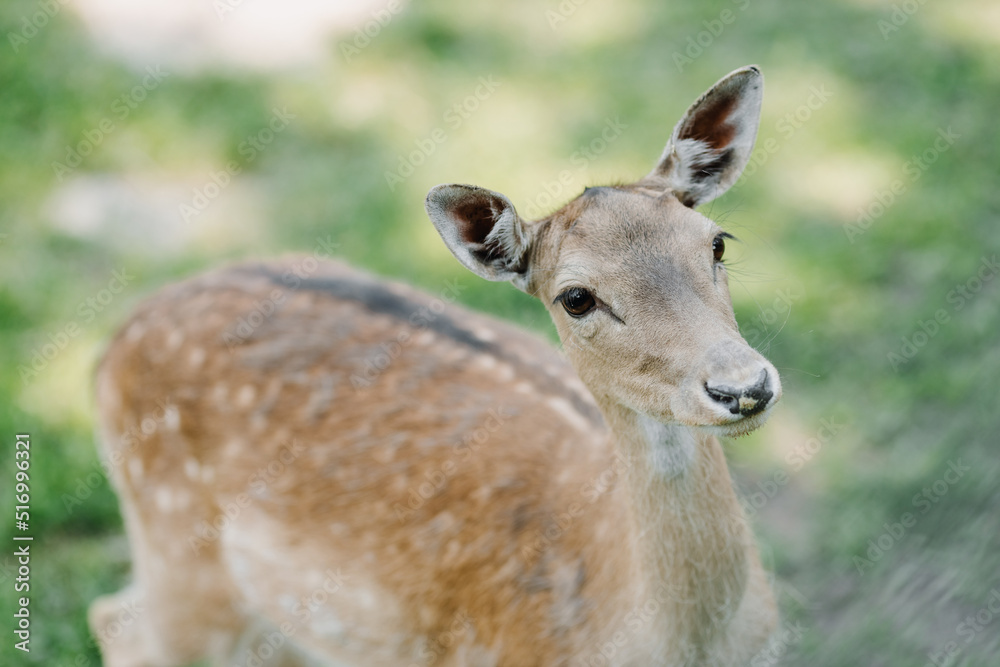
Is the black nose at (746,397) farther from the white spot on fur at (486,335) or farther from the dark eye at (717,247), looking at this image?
the white spot on fur at (486,335)

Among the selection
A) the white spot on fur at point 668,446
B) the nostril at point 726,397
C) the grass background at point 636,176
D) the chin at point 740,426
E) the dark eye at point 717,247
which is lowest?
the grass background at point 636,176

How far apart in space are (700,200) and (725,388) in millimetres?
930

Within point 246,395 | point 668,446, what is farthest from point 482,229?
point 246,395

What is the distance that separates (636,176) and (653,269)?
3.44 m

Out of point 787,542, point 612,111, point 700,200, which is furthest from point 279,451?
point 612,111

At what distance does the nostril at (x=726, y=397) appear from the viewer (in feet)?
7.78

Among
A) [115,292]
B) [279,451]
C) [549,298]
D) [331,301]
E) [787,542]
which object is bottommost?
[787,542]

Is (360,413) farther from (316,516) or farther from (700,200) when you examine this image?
(700,200)

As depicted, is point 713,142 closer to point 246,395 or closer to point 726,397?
point 726,397

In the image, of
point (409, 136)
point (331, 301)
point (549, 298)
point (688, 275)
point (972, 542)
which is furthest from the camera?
point (409, 136)

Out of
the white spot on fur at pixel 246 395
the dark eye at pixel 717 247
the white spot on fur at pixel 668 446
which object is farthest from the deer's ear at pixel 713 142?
the white spot on fur at pixel 246 395

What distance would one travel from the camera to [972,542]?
3270 mm

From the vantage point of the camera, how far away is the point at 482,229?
3.03m

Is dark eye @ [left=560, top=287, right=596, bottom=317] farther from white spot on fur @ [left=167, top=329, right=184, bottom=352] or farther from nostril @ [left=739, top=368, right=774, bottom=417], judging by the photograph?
white spot on fur @ [left=167, top=329, right=184, bottom=352]
